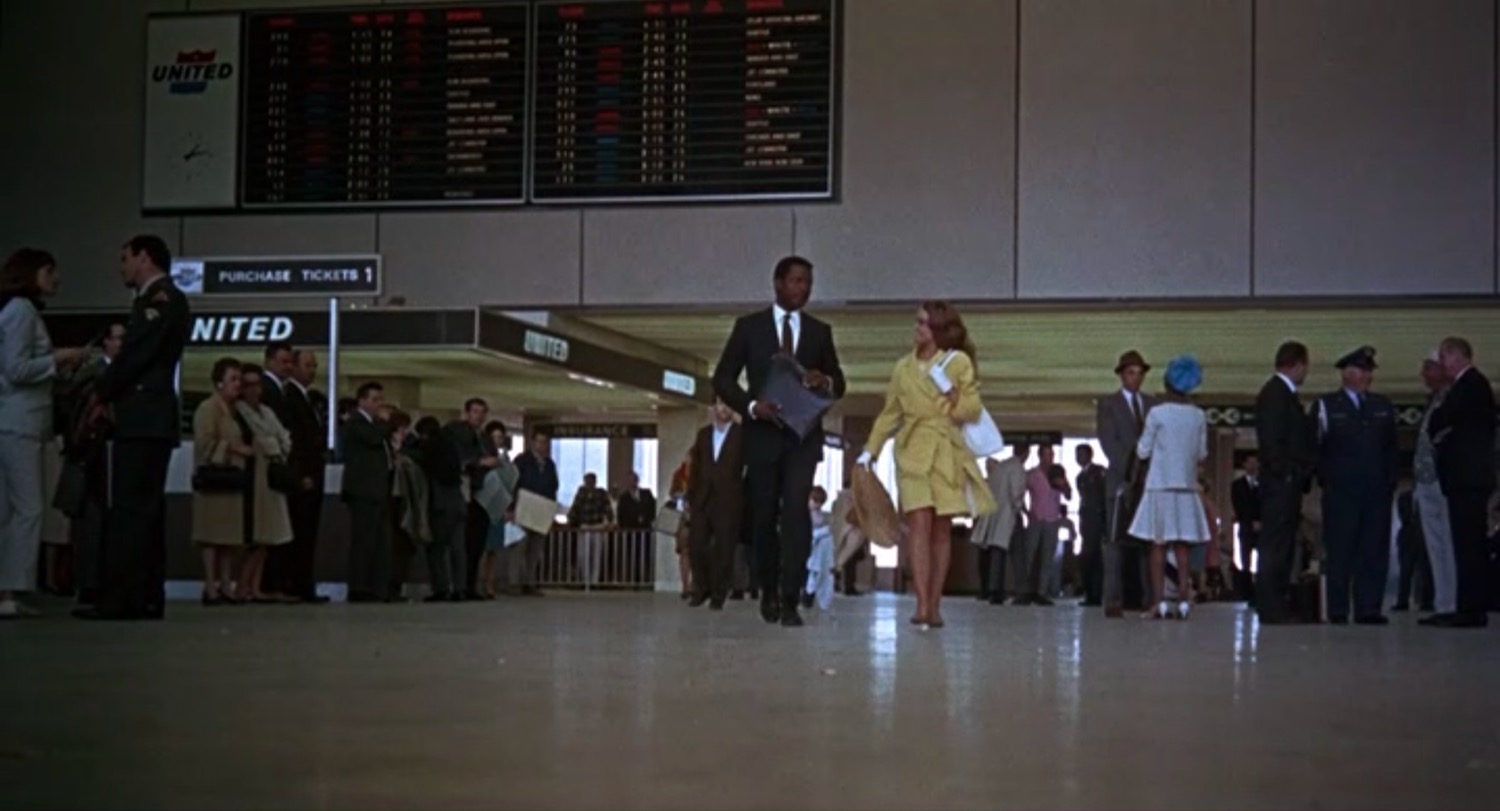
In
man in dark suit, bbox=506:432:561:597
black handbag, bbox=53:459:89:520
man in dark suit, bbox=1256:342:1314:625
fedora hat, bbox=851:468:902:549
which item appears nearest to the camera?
fedora hat, bbox=851:468:902:549

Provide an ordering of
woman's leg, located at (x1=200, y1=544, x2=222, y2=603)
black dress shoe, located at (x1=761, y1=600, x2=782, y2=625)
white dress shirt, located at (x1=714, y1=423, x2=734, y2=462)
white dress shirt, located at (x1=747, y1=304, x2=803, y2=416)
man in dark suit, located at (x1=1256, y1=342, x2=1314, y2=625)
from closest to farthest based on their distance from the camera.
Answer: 1. white dress shirt, located at (x1=747, y1=304, x2=803, y2=416)
2. black dress shoe, located at (x1=761, y1=600, x2=782, y2=625)
3. man in dark suit, located at (x1=1256, y1=342, x2=1314, y2=625)
4. woman's leg, located at (x1=200, y1=544, x2=222, y2=603)
5. white dress shirt, located at (x1=714, y1=423, x2=734, y2=462)

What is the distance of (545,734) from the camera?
484 centimetres

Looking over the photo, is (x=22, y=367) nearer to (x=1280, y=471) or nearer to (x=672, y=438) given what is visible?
(x=1280, y=471)

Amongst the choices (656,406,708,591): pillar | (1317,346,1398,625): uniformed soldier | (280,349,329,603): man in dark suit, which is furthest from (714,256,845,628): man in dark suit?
Answer: (656,406,708,591): pillar

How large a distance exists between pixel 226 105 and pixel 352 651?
1454cm

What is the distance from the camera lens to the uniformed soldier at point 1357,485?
1436 centimetres

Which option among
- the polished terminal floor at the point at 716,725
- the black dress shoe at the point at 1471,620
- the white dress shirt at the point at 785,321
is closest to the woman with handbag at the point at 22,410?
the polished terminal floor at the point at 716,725

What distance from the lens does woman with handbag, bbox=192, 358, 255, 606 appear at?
45.7ft

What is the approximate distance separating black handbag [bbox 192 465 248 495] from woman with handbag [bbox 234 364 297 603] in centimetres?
28

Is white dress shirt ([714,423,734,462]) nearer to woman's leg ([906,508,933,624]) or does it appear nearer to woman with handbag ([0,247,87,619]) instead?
woman's leg ([906,508,933,624])

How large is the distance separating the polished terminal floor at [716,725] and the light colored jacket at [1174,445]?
5.43m

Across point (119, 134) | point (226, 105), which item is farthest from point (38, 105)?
point (226, 105)

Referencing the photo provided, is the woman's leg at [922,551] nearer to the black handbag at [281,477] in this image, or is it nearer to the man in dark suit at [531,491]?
the black handbag at [281,477]

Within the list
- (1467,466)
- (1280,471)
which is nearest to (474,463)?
(1280,471)
